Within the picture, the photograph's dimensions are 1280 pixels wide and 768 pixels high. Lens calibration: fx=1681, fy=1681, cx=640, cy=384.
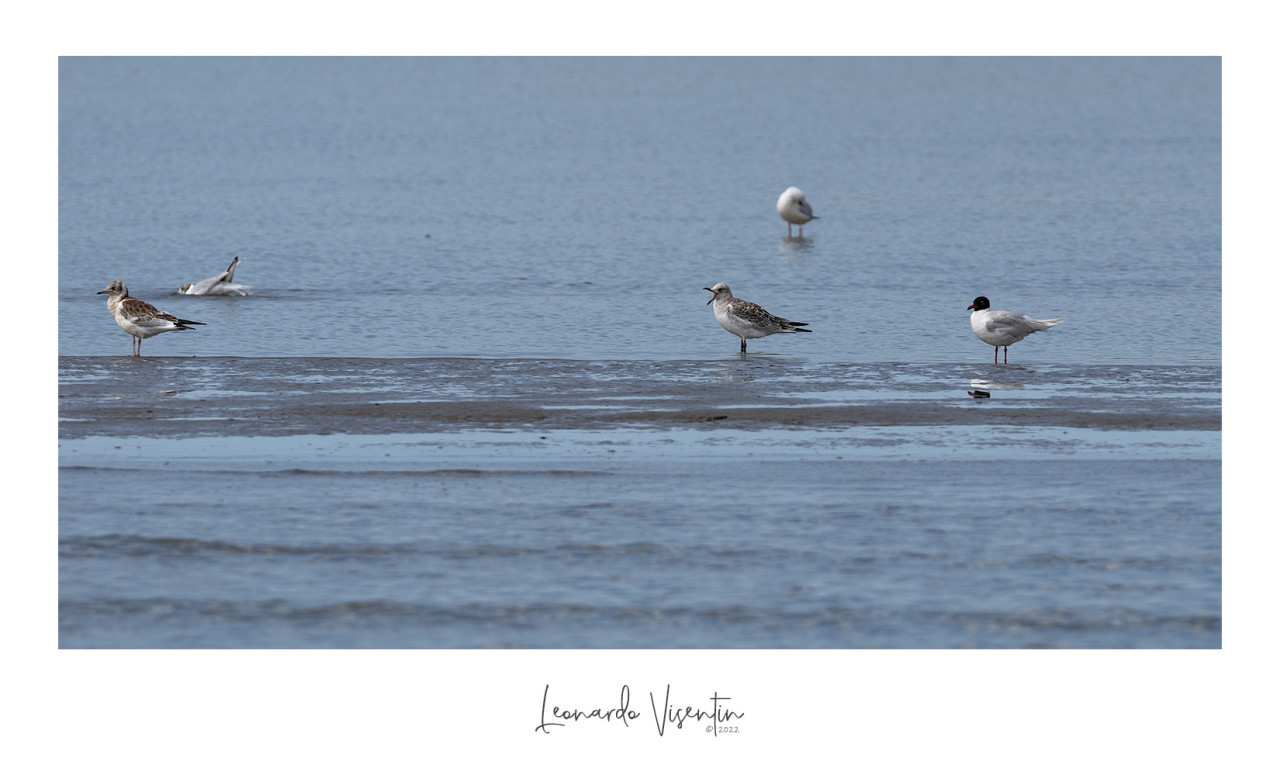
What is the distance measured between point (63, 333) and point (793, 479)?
9916mm

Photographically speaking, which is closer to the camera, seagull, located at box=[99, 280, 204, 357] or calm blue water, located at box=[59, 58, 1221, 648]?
calm blue water, located at box=[59, 58, 1221, 648]

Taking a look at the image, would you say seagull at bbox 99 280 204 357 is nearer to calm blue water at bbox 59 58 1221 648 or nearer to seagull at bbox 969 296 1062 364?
calm blue water at bbox 59 58 1221 648

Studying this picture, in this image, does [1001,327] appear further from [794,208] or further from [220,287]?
[794,208]

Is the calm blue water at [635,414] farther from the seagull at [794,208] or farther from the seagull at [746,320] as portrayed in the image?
the seagull at [794,208]

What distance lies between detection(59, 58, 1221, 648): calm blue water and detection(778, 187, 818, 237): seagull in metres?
0.53

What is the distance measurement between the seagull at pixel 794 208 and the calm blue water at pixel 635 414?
0.53 m

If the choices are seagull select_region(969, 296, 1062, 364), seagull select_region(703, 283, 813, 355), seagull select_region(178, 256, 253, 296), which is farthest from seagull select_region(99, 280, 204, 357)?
seagull select_region(969, 296, 1062, 364)

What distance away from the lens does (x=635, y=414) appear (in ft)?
42.2

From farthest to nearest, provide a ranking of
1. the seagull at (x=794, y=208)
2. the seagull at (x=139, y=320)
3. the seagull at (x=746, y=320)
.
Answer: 1. the seagull at (x=794, y=208)
2. the seagull at (x=746, y=320)
3. the seagull at (x=139, y=320)

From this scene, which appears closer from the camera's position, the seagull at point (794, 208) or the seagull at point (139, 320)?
the seagull at point (139, 320)

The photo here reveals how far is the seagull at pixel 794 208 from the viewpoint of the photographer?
1144 inches

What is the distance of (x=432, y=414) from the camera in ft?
42.2

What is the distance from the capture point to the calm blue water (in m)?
8.30

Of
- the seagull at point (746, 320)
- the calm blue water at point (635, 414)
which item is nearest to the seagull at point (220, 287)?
the calm blue water at point (635, 414)
